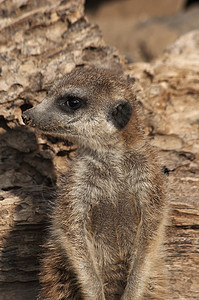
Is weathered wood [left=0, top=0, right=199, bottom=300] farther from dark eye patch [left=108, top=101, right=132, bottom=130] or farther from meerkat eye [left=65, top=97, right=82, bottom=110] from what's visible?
meerkat eye [left=65, top=97, right=82, bottom=110]

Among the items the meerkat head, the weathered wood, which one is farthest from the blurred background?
the meerkat head

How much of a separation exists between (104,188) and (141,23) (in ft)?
29.5

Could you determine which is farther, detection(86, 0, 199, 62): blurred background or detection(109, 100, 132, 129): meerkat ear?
detection(86, 0, 199, 62): blurred background

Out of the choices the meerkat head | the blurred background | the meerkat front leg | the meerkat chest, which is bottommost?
the meerkat front leg

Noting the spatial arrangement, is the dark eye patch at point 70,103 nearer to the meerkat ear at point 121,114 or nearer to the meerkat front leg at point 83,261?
the meerkat ear at point 121,114

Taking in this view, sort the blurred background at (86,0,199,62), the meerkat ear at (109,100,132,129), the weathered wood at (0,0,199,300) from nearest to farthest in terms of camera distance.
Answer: the meerkat ear at (109,100,132,129)
the weathered wood at (0,0,199,300)
the blurred background at (86,0,199,62)

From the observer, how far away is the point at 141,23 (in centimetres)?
1166

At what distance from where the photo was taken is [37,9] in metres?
4.75

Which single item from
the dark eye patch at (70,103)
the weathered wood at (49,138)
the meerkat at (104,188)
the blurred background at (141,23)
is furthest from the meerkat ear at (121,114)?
the blurred background at (141,23)

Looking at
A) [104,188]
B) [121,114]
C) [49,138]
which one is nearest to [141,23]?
[49,138]

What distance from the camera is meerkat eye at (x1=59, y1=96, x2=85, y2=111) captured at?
349 centimetres

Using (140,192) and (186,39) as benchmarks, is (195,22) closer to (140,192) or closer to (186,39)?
(186,39)

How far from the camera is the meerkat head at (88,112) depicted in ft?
11.4

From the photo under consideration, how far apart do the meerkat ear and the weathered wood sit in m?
0.83
